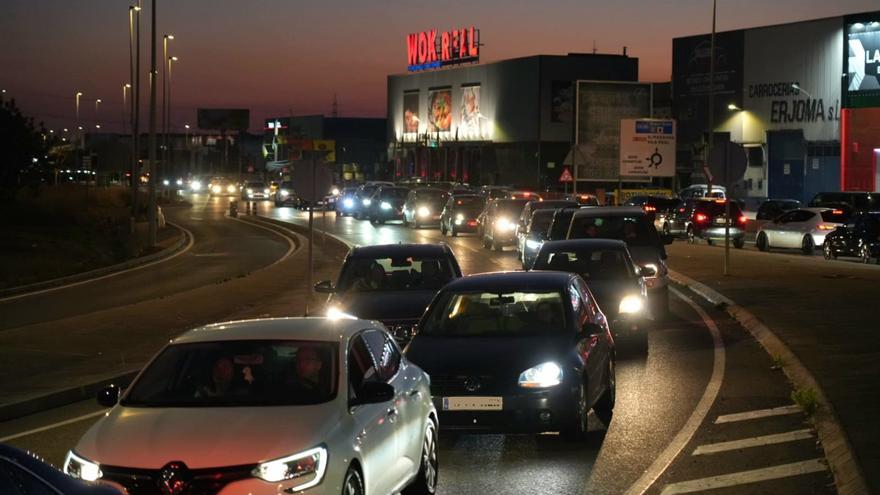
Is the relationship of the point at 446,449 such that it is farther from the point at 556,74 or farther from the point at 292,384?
the point at 556,74

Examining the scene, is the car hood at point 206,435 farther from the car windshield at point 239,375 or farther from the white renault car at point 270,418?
the car windshield at point 239,375

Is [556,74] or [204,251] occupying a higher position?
[556,74]

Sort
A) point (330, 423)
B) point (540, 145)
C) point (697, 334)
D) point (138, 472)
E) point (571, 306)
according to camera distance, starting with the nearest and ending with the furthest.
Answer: point (138, 472), point (330, 423), point (571, 306), point (697, 334), point (540, 145)

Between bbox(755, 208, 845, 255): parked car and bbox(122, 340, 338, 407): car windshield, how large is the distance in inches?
1458

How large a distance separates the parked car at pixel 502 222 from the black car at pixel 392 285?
957 inches

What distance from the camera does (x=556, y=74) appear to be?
371 feet

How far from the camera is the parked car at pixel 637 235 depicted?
22.9 metres

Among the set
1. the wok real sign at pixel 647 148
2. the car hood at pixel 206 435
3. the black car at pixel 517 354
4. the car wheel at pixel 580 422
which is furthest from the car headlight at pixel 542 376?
the wok real sign at pixel 647 148

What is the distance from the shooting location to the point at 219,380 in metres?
8.38

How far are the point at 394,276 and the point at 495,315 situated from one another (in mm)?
5268

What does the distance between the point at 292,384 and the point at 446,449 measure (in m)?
3.81

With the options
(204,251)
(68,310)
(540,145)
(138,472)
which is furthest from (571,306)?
(540,145)

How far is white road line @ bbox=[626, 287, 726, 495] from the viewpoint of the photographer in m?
10.2

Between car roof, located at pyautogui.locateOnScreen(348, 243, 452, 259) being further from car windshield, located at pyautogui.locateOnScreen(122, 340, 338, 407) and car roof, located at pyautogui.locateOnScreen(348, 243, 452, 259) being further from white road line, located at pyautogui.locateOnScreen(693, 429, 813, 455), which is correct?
car windshield, located at pyautogui.locateOnScreen(122, 340, 338, 407)
